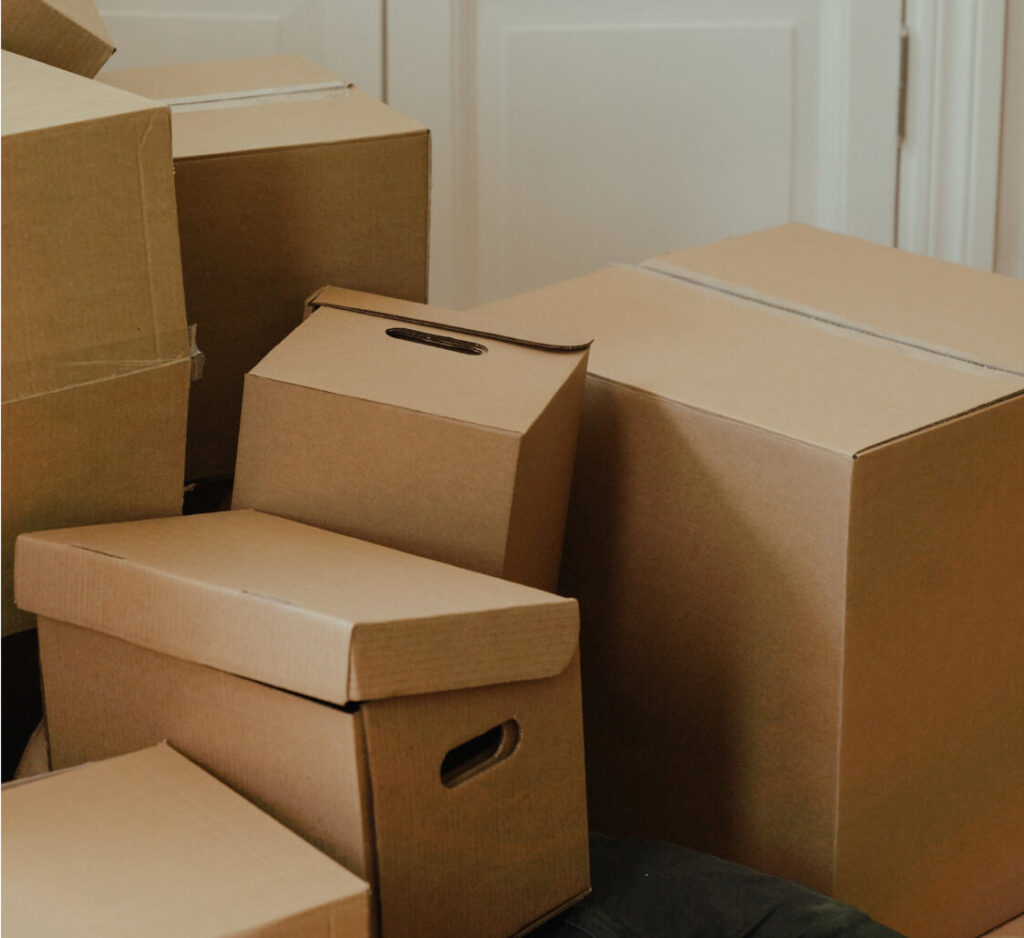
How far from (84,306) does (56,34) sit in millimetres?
324

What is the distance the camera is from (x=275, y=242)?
1052mm

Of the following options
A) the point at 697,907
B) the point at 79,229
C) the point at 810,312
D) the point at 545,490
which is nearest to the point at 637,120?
the point at 810,312

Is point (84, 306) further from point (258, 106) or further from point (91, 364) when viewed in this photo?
point (258, 106)

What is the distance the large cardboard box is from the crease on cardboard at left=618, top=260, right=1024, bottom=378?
267mm

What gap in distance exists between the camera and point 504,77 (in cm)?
176

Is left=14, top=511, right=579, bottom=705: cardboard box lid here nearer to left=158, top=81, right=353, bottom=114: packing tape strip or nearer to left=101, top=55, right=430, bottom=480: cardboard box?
left=101, top=55, right=430, bottom=480: cardboard box

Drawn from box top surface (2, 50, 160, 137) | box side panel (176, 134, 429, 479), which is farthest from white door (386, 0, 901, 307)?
box top surface (2, 50, 160, 137)

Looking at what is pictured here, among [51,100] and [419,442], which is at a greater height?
[51,100]

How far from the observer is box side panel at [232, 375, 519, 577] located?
855 mm

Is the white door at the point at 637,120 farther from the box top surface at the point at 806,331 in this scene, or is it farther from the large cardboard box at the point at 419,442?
the large cardboard box at the point at 419,442

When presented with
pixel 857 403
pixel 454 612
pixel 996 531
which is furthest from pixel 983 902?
pixel 454 612

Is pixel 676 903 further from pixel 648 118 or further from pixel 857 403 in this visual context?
pixel 648 118

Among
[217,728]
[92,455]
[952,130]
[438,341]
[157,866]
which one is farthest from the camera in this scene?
[952,130]

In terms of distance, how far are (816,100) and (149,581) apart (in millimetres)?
1276
